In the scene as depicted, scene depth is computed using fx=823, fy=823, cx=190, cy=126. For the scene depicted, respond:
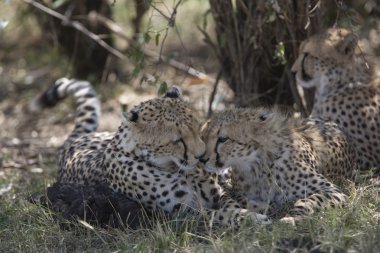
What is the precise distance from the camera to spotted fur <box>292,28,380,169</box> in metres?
5.40

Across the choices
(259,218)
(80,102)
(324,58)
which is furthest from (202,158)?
(80,102)

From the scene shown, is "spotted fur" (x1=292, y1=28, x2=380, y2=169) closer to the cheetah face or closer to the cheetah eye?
the cheetah face

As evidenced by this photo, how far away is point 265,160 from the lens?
4.58 meters

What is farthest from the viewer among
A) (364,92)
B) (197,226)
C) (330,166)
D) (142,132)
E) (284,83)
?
(284,83)

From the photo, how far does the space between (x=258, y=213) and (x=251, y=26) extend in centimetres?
189

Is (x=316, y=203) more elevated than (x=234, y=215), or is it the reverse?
(x=316, y=203)

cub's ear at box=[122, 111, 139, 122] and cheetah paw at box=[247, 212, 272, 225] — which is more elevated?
cub's ear at box=[122, 111, 139, 122]

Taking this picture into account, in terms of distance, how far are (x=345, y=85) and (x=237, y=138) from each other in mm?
1422

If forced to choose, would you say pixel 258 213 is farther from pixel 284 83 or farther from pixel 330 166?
pixel 284 83

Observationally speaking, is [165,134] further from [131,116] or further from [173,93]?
[173,93]

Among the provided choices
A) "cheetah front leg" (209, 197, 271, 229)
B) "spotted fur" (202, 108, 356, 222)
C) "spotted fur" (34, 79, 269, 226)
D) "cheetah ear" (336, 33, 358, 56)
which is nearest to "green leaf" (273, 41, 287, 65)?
"cheetah ear" (336, 33, 358, 56)

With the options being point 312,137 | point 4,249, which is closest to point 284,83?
point 312,137

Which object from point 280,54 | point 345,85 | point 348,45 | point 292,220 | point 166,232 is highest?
point 348,45

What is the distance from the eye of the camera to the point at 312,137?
487cm
